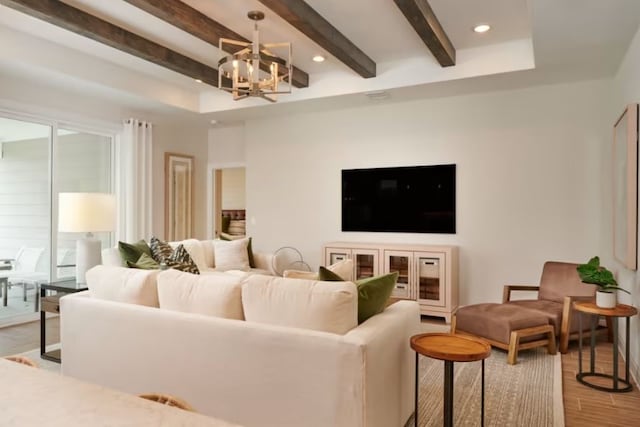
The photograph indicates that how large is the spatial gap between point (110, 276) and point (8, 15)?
8.93 feet

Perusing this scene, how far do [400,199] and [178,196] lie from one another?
3.57m

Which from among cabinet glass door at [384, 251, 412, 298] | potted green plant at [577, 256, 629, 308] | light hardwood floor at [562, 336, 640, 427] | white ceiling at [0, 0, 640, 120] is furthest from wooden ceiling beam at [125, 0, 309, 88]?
light hardwood floor at [562, 336, 640, 427]

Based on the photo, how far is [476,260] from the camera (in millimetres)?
5066

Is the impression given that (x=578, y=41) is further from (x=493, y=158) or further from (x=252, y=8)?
(x=252, y=8)

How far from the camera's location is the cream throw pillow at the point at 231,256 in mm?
5367

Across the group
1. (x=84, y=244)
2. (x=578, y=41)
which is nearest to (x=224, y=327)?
(x=84, y=244)

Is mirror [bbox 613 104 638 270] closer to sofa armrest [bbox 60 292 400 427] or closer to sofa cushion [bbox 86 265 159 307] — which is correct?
sofa armrest [bbox 60 292 400 427]

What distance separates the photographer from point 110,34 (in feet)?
12.8

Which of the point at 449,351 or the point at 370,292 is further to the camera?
the point at 370,292

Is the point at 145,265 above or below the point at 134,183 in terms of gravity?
below

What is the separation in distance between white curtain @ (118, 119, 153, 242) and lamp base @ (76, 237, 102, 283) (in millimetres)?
1911

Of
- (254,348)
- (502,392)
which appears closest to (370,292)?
(254,348)

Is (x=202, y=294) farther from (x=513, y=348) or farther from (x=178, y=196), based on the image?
(x=178, y=196)

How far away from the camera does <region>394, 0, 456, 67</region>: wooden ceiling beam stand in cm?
325
